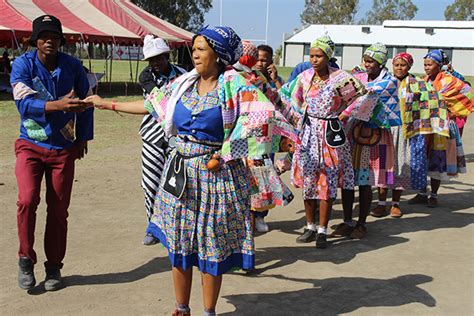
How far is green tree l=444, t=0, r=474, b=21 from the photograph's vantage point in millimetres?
81438

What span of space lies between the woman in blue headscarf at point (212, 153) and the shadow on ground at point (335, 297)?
2.07 feet

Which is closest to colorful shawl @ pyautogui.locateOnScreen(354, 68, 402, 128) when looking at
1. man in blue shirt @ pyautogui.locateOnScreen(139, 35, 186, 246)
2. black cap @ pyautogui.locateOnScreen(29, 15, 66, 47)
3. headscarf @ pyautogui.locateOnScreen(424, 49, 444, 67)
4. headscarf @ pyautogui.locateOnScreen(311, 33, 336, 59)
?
headscarf @ pyautogui.locateOnScreen(311, 33, 336, 59)

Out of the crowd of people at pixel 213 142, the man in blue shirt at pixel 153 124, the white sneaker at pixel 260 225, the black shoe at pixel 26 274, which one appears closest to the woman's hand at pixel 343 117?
the crowd of people at pixel 213 142

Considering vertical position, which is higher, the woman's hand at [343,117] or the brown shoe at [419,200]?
the woman's hand at [343,117]

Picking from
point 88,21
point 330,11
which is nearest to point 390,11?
point 330,11

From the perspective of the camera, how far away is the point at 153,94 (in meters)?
3.79

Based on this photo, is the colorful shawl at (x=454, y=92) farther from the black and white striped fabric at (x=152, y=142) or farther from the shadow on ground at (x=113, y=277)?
the shadow on ground at (x=113, y=277)

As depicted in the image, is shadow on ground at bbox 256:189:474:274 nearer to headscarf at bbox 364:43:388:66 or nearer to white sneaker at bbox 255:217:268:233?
white sneaker at bbox 255:217:268:233

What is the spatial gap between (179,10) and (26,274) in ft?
200

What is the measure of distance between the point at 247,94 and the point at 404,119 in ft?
13.5

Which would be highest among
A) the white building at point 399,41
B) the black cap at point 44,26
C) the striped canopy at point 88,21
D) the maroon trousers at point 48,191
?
the white building at point 399,41

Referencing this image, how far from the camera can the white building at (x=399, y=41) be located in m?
60.7

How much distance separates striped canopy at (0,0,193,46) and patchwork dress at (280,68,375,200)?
13834mm

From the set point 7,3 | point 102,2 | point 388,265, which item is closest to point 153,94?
point 388,265
